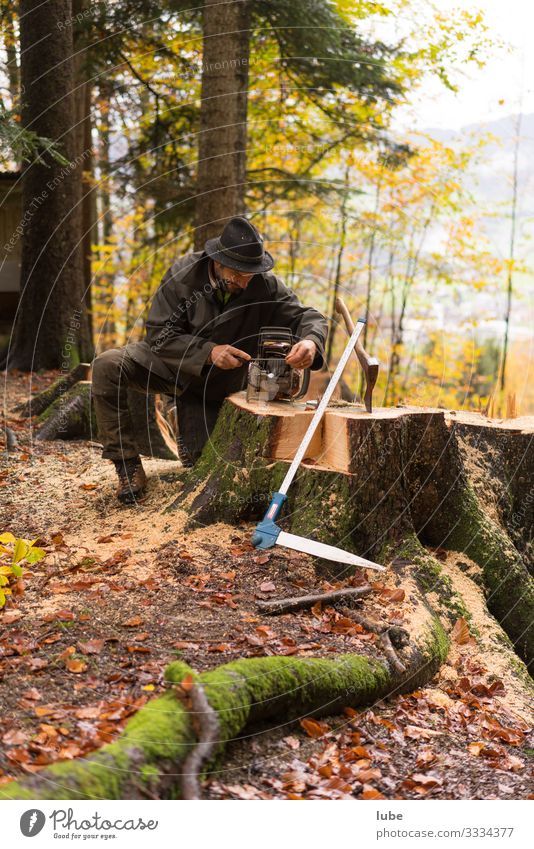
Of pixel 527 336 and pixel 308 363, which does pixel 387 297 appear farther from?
pixel 308 363

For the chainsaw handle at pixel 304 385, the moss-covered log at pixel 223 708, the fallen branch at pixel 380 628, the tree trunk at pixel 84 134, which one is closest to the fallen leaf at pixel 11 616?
the moss-covered log at pixel 223 708

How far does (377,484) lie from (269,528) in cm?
68

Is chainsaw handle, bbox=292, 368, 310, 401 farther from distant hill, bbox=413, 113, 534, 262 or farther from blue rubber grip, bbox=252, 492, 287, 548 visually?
distant hill, bbox=413, 113, 534, 262

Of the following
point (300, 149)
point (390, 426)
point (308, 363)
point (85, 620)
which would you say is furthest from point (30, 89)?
point (85, 620)

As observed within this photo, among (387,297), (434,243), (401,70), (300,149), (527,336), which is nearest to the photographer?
(401,70)

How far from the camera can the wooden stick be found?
3896 millimetres

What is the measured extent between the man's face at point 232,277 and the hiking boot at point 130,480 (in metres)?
1.35

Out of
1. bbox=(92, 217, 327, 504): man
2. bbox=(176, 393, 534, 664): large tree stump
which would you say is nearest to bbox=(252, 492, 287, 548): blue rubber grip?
bbox=(176, 393, 534, 664): large tree stump

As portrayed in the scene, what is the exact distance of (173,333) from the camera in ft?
17.5

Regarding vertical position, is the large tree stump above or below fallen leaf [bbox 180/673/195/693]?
above

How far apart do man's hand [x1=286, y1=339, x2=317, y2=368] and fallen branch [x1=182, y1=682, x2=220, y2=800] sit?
2402 millimetres

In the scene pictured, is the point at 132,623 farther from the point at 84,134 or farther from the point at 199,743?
the point at 84,134

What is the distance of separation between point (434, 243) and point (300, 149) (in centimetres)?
325
